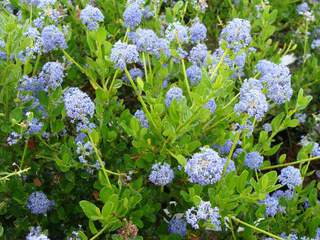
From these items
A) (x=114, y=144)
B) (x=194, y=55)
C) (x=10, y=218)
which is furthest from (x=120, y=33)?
(x=10, y=218)

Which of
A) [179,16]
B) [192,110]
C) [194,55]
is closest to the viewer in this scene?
[192,110]

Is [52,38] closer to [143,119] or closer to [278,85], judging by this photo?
[143,119]

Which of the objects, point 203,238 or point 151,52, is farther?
point 151,52

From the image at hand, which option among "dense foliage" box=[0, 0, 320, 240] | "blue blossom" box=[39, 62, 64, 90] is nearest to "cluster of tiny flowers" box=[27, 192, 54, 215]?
"dense foliage" box=[0, 0, 320, 240]

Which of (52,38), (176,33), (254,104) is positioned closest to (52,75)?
(52,38)

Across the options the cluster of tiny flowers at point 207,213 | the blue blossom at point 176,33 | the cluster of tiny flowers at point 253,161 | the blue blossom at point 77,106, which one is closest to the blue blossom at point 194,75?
the blue blossom at point 176,33

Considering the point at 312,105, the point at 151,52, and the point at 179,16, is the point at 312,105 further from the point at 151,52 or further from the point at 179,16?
the point at 151,52

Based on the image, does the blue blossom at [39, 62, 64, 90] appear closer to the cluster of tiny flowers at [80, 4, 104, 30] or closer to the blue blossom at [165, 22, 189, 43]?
the cluster of tiny flowers at [80, 4, 104, 30]
